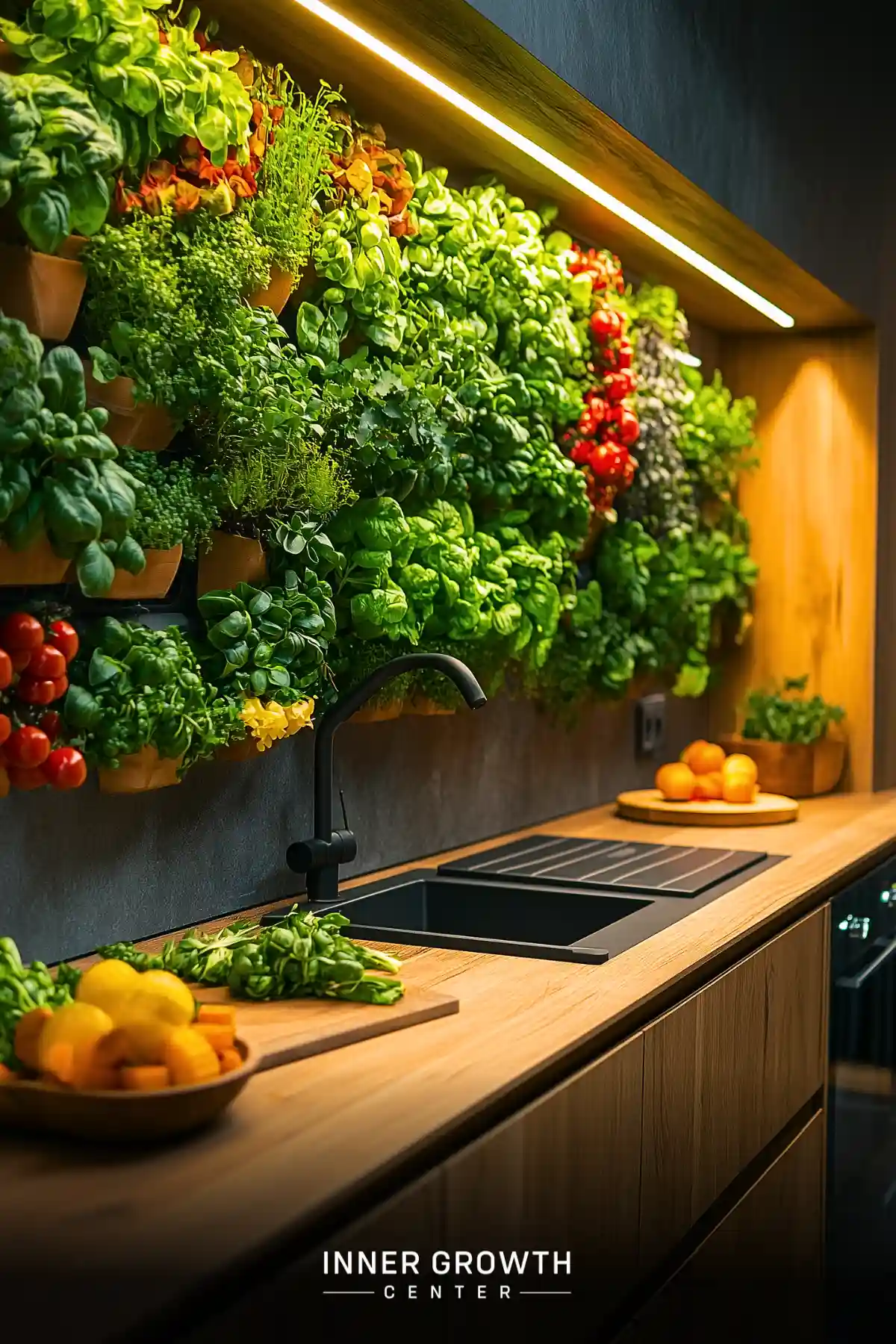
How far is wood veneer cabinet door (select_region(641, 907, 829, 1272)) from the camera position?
1.77 m

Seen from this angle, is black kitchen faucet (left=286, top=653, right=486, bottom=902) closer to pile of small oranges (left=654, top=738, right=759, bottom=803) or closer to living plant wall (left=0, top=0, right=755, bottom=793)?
living plant wall (left=0, top=0, right=755, bottom=793)

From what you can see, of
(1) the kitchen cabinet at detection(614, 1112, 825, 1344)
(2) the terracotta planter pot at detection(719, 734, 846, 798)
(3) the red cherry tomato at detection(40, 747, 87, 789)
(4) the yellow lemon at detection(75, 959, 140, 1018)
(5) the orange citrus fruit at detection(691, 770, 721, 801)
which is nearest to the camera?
(4) the yellow lemon at detection(75, 959, 140, 1018)

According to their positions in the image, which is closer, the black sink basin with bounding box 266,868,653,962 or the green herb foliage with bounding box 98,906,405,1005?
the green herb foliage with bounding box 98,906,405,1005

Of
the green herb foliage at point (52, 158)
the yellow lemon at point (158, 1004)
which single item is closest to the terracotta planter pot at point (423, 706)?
the green herb foliage at point (52, 158)

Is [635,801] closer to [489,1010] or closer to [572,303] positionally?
[572,303]

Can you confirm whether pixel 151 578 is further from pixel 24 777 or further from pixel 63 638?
pixel 24 777

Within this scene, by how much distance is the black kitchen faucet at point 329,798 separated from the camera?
2.05 metres

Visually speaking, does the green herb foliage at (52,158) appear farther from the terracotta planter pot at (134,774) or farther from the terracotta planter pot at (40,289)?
the terracotta planter pot at (134,774)

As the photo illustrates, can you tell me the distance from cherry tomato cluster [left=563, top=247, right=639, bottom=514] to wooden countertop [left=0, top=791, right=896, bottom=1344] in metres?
1.07

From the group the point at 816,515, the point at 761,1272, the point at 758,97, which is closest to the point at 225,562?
the point at 761,1272

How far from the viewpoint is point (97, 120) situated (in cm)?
154

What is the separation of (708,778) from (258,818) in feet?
4.06

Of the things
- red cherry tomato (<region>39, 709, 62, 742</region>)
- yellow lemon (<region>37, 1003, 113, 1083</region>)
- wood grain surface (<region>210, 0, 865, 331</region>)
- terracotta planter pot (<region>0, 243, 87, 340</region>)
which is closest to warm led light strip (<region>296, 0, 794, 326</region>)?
wood grain surface (<region>210, 0, 865, 331</region>)

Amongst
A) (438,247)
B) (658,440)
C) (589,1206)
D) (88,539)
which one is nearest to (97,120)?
(88,539)
